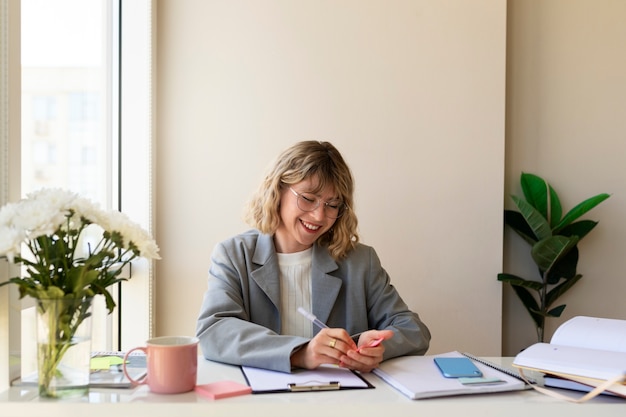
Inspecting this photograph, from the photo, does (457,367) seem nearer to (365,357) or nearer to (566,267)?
(365,357)

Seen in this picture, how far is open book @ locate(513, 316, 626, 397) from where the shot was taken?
4.50 feet

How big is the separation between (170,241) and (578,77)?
1934 mm

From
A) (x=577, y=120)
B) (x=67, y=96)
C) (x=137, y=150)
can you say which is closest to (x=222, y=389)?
(x=67, y=96)

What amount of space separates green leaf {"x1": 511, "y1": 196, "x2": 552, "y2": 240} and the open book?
1.28 m

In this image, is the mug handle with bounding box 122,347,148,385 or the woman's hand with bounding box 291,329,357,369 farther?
the woman's hand with bounding box 291,329,357,369

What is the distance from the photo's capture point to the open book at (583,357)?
137 cm

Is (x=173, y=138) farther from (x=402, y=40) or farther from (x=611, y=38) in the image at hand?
(x=611, y=38)

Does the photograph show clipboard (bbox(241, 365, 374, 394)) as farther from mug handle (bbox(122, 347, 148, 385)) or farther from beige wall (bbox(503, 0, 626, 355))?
beige wall (bbox(503, 0, 626, 355))

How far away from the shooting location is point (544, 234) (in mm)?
2883

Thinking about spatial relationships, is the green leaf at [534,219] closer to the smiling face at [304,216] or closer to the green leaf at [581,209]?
the green leaf at [581,209]

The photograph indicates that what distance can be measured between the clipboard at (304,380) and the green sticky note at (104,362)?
0.96 ft

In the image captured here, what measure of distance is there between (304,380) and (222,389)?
193 millimetres

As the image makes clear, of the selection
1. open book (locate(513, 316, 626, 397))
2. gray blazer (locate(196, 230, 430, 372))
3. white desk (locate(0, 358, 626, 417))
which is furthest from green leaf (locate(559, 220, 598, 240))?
white desk (locate(0, 358, 626, 417))

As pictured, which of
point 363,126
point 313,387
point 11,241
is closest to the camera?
point 11,241
